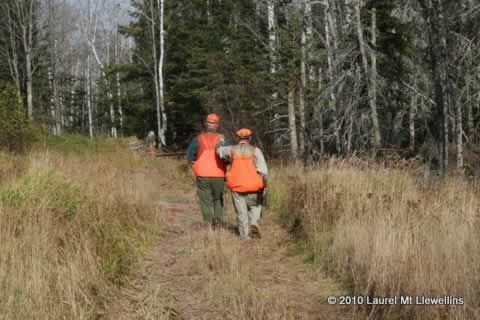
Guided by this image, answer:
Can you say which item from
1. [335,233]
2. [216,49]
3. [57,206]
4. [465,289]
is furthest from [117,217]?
[216,49]

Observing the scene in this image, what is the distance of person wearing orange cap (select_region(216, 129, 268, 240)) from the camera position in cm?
562

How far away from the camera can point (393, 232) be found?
398cm

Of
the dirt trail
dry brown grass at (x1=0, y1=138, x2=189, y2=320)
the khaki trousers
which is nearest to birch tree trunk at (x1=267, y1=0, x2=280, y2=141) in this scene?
dry brown grass at (x1=0, y1=138, x2=189, y2=320)

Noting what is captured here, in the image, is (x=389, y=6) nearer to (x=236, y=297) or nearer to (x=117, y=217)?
(x=117, y=217)

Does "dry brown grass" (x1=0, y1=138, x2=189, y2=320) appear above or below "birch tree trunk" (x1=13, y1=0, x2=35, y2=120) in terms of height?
below

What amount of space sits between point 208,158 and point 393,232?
284cm

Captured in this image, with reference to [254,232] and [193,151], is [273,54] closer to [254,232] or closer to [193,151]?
[193,151]

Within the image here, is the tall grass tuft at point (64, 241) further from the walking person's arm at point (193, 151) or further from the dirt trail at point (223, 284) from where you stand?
the walking person's arm at point (193, 151)

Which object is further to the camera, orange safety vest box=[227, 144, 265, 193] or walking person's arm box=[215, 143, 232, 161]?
walking person's arm box=[215, 143, 232, 161]

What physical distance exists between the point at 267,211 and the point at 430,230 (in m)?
3.97

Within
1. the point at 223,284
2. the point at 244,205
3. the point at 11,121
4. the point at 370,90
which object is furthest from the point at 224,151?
the point at 11,121

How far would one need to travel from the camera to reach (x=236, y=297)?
361cm

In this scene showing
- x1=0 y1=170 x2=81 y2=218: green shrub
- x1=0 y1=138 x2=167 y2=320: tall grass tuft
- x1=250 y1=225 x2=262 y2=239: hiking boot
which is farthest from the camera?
x1=250 y1=225 x2=262 y2=239: hiking boot

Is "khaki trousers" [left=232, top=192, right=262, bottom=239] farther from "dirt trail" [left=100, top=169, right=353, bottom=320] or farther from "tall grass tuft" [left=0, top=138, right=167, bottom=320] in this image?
"tall grass tuft" [left=0, top=138, right=167, bottom=320]
